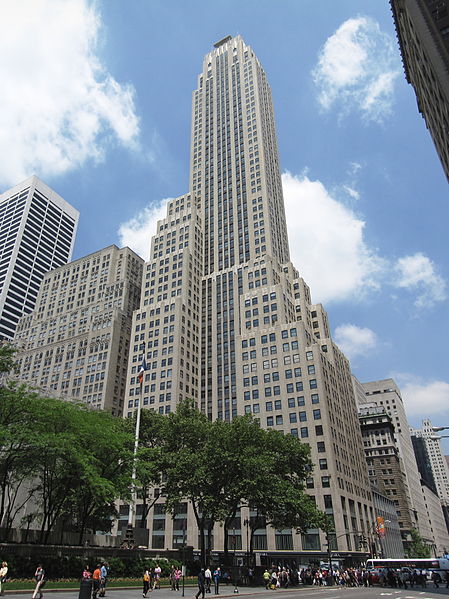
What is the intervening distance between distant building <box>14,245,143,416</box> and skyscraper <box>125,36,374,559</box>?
11.2m

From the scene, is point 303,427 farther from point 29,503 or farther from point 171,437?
point 29,503

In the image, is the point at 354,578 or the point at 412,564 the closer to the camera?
the point at 354,578

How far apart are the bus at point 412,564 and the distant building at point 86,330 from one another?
226 feet

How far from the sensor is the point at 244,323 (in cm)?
10725

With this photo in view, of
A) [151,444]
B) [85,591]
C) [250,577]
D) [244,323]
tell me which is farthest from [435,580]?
[244,323]

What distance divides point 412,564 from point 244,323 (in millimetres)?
58328

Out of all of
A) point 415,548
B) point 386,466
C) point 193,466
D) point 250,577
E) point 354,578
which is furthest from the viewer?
point 386,466

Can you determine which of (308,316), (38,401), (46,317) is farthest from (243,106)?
(38,401)

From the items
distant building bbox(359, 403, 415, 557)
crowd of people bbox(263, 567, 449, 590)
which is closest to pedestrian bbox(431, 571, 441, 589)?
crowd of people bbox(263, 567, 449, 590)

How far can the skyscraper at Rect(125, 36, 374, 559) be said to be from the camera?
287 feet

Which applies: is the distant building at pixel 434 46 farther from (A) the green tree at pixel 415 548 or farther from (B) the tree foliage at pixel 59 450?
(A) the green tree at pixel 415 548

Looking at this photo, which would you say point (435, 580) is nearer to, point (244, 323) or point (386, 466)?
point (244, 323)

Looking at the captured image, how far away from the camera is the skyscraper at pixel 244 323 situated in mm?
87375

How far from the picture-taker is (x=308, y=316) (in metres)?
119
